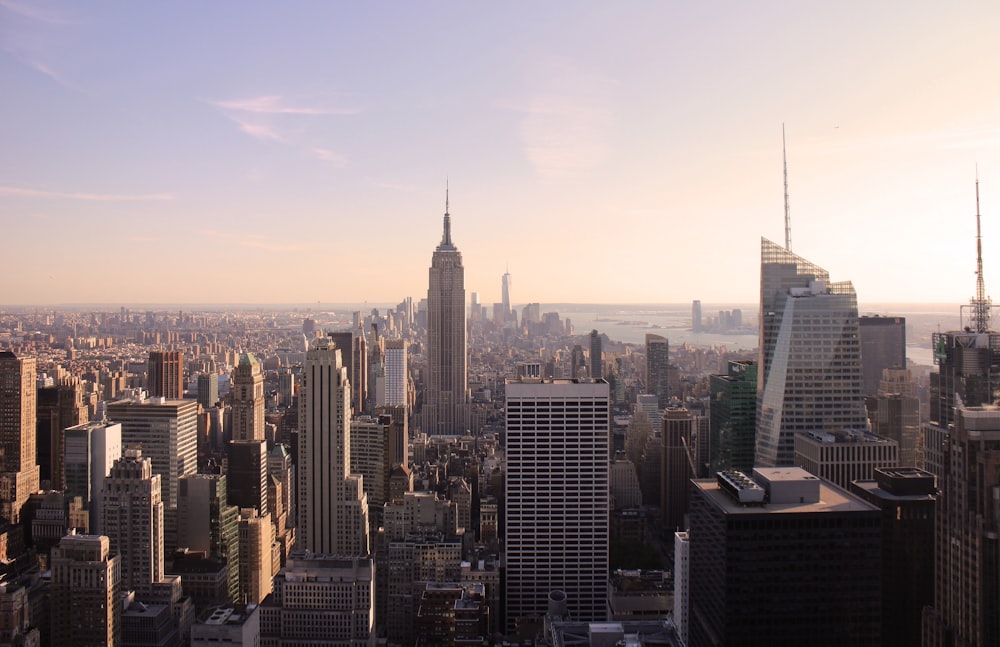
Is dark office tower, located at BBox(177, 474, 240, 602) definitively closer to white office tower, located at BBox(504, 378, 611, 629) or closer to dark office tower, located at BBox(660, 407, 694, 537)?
white office tower, located at BBox(504, 378, 611, 629)

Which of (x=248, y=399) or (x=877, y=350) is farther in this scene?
(x=248, y=399)

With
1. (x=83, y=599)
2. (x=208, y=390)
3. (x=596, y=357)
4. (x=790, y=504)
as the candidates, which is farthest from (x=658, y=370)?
(x=83, y=599)

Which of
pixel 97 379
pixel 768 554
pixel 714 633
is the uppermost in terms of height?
pixel 97 379

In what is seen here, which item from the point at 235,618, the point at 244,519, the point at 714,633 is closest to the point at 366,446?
the point at 244,519

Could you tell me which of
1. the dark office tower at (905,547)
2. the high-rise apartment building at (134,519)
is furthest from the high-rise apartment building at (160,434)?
the dark office tower at (905,547)

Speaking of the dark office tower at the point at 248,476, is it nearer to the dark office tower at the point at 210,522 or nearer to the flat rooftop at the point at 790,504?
the dark office tower at the point at 210,522

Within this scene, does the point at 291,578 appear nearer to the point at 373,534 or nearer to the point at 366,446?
the point at 373,534

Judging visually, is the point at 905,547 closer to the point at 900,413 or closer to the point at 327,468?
the point at 900,413
